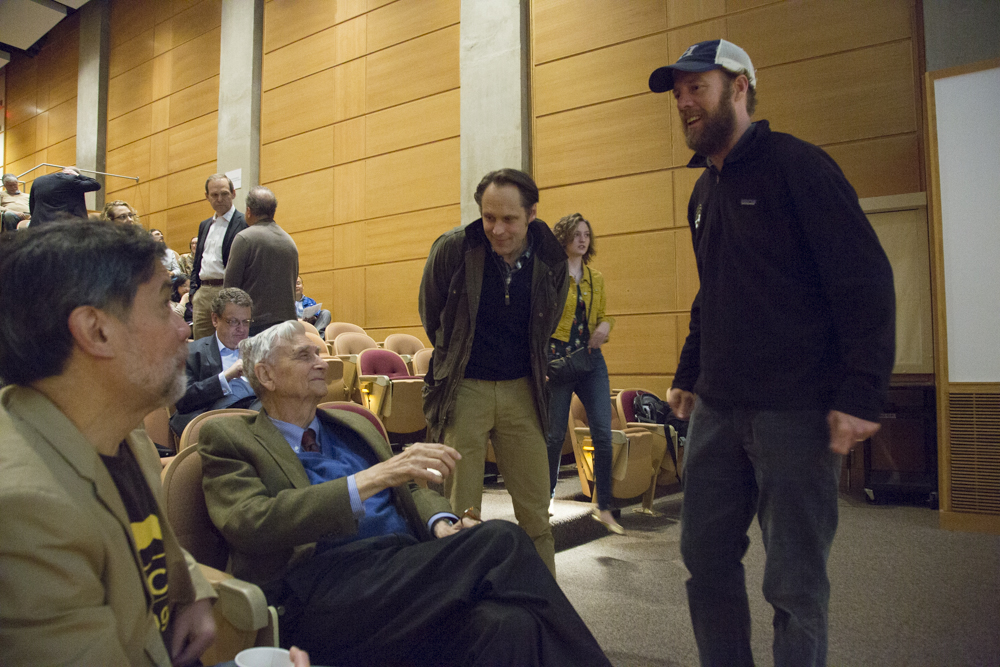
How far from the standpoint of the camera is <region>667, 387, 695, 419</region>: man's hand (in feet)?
5.30

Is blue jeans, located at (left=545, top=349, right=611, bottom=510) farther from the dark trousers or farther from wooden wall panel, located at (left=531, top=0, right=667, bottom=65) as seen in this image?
wooden wall panel, located at (left=531, top=0, right=667, bottom=65)

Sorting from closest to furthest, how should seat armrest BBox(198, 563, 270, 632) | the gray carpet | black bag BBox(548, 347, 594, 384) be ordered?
seat armrest BBox(198, 563, 270, 632)
the gray carpet
black bag BBox(548, 347, 594, 384)

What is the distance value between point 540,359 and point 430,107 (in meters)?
4.90

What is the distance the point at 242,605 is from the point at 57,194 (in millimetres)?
2910

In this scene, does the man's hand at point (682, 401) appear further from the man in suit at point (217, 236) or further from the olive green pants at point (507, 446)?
the man in suit at point (217, 236)

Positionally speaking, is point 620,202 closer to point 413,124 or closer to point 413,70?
point 413,124

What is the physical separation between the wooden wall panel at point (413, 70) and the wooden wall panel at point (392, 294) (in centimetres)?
165

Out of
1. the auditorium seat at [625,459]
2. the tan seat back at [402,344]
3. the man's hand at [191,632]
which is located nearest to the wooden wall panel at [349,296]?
the tan seat back at [402,344]

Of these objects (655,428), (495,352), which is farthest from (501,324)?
(655,428)

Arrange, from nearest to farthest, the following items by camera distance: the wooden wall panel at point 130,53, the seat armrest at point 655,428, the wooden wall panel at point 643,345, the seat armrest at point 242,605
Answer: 1. the seat armrest at point 242,605
2. the seat armrest at point 655,428
3. the wooden wall panel at point 643,345
4. the wooden wall panel at point 130,53

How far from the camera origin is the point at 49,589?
703mm

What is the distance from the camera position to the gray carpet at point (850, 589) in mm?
2006

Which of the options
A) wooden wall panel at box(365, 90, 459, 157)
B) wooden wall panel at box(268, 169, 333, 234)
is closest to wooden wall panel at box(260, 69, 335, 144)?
wooden wall panel at box(268, 169, 333, 234)

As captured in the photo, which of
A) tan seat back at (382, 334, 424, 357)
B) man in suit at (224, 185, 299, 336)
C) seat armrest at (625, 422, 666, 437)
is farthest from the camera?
tan seat back at (382, 334, 424, 357)
